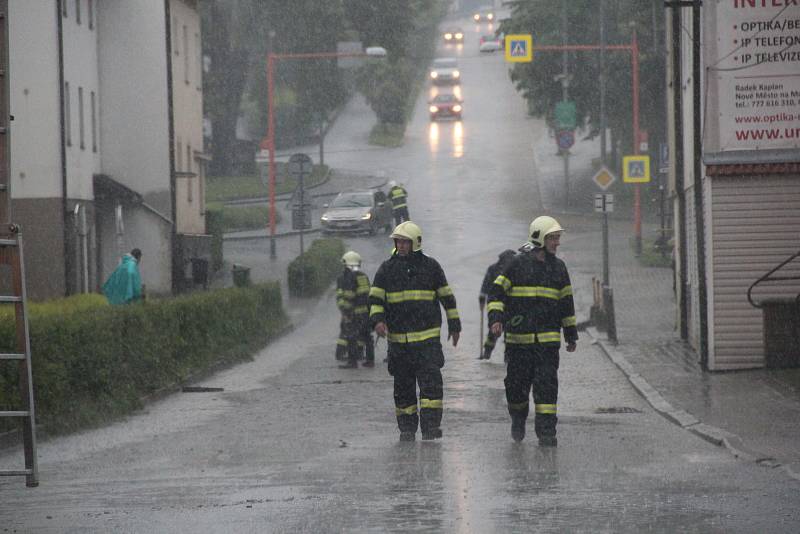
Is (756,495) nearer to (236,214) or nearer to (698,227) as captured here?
(698,227)

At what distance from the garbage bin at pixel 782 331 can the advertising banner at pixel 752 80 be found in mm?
1802

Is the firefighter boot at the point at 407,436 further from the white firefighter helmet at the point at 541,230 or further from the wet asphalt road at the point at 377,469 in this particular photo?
the white firefighter helmet at the point at 541,230

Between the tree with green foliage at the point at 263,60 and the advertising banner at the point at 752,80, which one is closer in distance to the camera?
the advertising banner at the point at 752,80

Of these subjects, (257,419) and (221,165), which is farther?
(221,165)

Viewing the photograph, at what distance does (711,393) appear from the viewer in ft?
56.0

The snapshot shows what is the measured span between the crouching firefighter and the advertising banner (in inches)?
236

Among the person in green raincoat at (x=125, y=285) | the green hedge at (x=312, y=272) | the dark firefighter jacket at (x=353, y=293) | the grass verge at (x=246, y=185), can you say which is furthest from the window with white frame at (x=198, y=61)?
the dark firefighter jacket at (x=353, y=293)

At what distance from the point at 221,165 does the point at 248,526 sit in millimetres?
59894

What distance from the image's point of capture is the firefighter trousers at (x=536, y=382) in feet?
→ 41.0

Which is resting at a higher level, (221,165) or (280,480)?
(221,165)

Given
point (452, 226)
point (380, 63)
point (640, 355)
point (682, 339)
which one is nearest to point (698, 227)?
point (640, 355)

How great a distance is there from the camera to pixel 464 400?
57.1 feet

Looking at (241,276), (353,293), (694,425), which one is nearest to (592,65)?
(241,276)

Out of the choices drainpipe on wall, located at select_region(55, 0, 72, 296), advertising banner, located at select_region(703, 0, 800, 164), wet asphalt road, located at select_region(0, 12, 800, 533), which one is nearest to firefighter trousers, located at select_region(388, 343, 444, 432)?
wet asphalt road, located at select_region(0, 12, 800, 533)
